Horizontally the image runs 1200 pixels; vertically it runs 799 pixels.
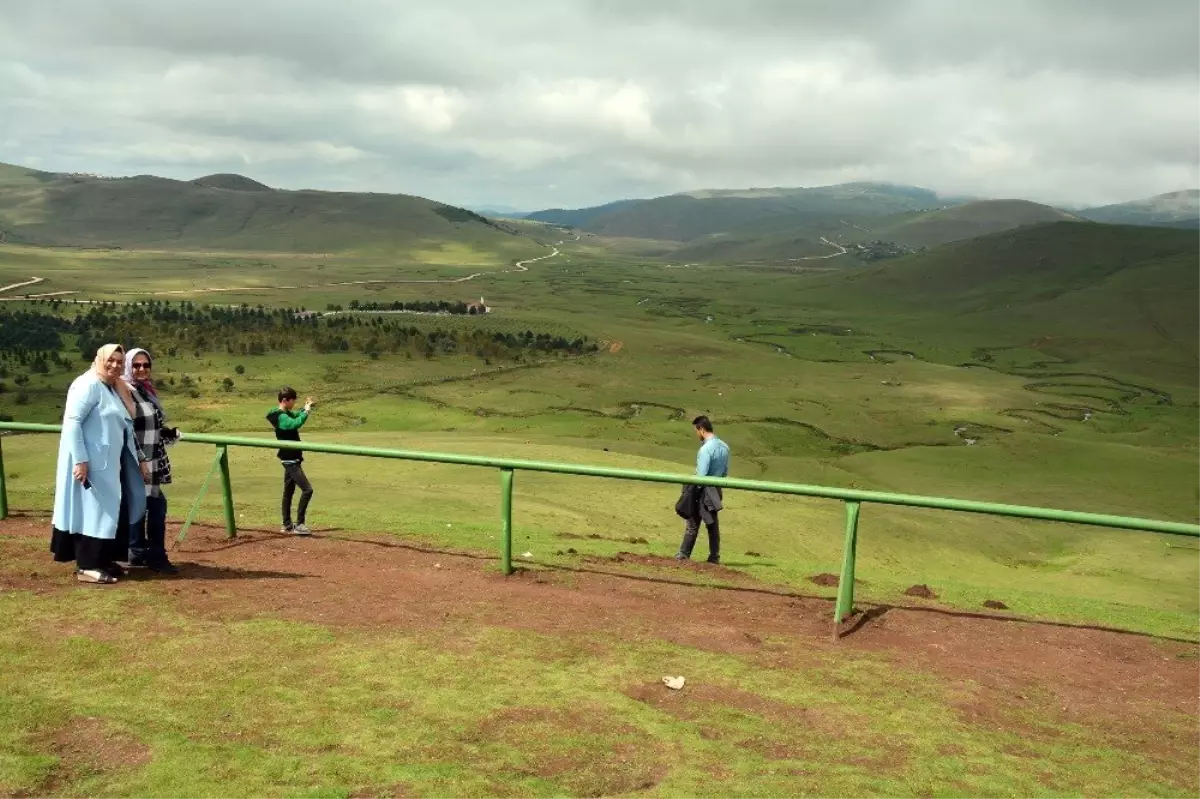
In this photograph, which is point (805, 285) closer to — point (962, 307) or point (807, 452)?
point (962, 307)

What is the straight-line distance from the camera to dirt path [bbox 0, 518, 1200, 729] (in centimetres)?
859

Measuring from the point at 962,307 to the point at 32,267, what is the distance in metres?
Result: 161

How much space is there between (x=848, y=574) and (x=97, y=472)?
819 cm

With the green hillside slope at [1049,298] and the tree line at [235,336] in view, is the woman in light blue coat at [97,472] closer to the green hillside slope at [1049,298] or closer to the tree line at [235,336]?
the tree line at [235,336]

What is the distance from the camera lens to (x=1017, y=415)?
204ft

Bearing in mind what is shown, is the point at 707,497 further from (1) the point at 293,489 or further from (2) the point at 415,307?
(2) the point at 415,307

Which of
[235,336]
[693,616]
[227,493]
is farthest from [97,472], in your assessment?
[235,336]

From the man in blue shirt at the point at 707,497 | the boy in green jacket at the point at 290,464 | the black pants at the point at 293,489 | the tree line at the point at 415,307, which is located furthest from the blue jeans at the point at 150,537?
the tree line at the point at 415,307

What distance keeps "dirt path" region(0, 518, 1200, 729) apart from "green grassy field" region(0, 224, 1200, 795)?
458mm

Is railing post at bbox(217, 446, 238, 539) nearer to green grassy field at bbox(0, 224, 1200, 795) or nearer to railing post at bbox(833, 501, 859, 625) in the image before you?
green grassy field at bbox(0, 224, 1200, 795)

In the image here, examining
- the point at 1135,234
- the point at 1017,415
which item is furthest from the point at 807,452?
the point at 1135,234

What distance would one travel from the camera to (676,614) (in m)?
9.86

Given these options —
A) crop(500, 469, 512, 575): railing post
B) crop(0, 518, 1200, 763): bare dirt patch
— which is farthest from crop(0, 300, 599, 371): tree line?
crop(500, 469, 512, 575): railing post

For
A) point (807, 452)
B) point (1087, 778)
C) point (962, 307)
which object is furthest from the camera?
point (962, 307)
